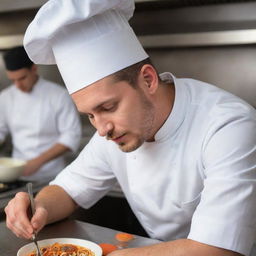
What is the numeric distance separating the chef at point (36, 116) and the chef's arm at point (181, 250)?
6.15 feet

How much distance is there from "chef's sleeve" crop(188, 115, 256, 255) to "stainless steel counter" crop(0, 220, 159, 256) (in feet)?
0.81

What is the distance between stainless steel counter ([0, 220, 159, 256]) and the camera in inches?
53.6

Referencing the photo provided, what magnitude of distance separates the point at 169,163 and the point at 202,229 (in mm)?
300

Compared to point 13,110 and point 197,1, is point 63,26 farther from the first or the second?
point 13,110

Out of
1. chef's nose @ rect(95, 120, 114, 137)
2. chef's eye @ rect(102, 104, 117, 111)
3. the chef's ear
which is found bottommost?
chef's nose @ rect(95, 120, 114, 137)

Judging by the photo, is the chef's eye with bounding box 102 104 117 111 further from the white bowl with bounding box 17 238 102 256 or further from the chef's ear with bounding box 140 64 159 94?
the white bowl with bounding box 17 238 102 256

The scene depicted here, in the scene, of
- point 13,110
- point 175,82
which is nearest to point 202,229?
point 175,82

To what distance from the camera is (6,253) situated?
4.35 ft

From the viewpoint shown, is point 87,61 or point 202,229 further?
point 87,61

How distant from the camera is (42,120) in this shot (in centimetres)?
314

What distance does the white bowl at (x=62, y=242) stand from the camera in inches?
49.1

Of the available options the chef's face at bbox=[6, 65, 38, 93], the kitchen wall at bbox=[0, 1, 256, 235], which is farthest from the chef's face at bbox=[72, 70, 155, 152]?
the chef's face at bbox=[6, 65, 38, 93]

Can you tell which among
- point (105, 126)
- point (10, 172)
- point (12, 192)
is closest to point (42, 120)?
point (10, 172)

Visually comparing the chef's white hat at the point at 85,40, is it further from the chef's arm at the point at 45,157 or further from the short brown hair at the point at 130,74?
the chef's arm at the point at 45,157
